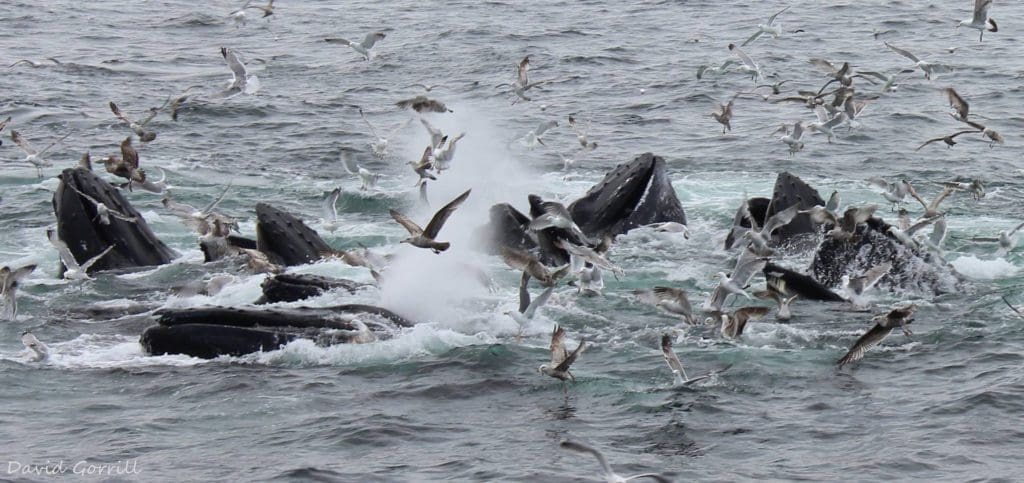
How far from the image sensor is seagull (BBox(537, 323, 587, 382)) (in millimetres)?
13125

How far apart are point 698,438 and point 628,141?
54.1 feet

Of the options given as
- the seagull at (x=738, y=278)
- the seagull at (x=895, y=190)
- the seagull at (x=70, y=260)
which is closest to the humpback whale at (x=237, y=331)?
the seagull at (x=70, y=260)

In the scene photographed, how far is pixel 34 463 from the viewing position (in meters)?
11.7

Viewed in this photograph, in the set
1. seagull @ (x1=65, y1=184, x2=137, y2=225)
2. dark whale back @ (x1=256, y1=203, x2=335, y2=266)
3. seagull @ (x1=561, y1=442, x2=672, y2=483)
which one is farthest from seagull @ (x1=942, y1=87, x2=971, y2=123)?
seagull @ (x1=561, y1=442, x2=672, y2=483)

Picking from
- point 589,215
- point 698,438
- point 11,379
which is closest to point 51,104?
point 589,215

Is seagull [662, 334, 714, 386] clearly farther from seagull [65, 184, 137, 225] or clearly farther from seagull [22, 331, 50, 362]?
seagull [65, 184, 137, 225]

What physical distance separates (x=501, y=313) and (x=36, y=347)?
15.1 ft

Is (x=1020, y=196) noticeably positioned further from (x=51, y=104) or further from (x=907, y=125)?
(x=51, y=104)

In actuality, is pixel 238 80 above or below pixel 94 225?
Result: above

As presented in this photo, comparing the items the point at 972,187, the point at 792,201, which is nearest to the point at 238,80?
the point at 792,201

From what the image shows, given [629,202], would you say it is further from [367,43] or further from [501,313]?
[367,43]

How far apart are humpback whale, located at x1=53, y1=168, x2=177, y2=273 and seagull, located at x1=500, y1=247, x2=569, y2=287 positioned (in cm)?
449

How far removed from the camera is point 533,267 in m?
15.3
